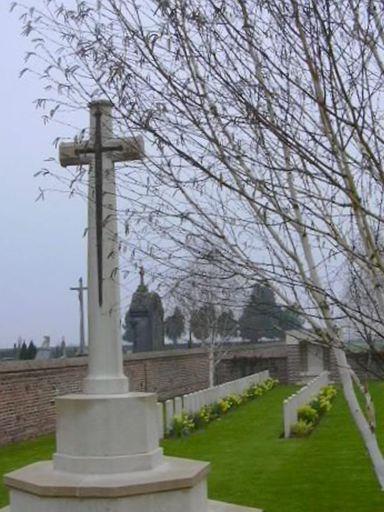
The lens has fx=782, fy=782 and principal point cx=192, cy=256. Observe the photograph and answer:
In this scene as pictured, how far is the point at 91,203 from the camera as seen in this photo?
6.00 m

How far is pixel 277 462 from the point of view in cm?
972

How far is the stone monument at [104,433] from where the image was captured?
17.1 ft

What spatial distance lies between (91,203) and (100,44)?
6.23ft

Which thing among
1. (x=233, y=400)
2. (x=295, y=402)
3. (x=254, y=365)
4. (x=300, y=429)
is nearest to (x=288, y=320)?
(x=300, y=429)

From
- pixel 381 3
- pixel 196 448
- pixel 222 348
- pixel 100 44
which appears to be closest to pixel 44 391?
pixel 196 448

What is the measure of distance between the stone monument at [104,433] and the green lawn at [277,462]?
64.2 inches

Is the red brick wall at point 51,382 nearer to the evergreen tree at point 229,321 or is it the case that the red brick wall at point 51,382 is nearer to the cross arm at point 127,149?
the evergreen tree at point 229,321

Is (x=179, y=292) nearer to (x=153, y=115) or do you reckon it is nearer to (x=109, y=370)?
(x=153, y=115)

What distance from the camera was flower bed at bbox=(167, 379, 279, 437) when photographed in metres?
12.5

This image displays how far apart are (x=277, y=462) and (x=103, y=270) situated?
4.83m

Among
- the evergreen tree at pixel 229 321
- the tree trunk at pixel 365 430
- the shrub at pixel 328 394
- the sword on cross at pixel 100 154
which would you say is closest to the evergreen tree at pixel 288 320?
the evergreen tree at pixel 229 321

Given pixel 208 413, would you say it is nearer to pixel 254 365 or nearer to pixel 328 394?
pixel 328 394

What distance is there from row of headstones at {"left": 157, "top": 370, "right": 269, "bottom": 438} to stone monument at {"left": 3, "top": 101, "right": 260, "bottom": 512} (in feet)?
13.0

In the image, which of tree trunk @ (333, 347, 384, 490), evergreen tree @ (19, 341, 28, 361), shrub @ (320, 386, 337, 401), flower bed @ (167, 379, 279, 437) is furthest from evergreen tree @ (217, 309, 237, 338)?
evergreen tree @ (19, 341, 28, 361)
